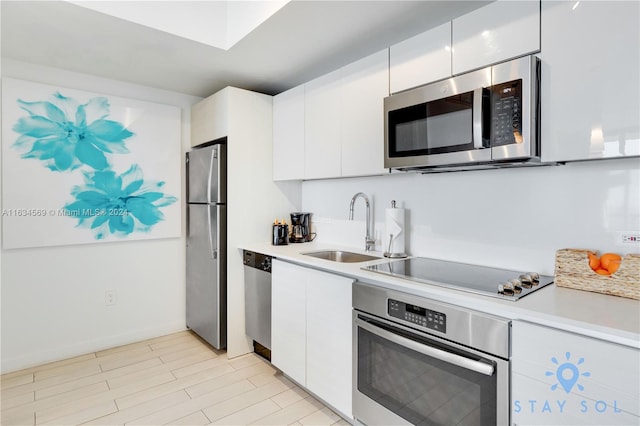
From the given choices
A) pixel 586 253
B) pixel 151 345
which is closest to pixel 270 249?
pixel 151 345

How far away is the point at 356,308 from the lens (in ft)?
5.90

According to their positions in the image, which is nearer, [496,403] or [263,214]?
[496,403]

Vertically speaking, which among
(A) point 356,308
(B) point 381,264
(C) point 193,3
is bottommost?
(A) point 356,308

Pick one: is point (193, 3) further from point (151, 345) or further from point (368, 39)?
point (151, 345)

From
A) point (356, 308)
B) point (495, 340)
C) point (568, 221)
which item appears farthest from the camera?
point (356, 308)

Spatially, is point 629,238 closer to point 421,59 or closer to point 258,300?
point 421,59

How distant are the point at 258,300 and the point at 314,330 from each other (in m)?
0.72

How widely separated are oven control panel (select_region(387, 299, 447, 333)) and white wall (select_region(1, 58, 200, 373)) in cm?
240

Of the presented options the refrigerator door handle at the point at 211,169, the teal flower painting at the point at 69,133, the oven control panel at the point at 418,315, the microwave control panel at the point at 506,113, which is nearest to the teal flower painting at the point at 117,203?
the teal flower painting at the point at 69,133

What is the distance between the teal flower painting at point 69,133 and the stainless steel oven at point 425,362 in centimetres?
240

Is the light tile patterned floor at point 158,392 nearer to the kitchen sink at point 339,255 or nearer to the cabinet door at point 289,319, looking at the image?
the cabinet door at point 289,319

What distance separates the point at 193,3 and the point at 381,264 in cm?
192

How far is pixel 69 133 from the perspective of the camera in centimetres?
274

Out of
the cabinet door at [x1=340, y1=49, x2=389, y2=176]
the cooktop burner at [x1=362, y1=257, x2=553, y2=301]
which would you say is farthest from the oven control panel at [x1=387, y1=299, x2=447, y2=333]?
the cabinet door at [x1=340, y1=49, x2=389, y2=176]
